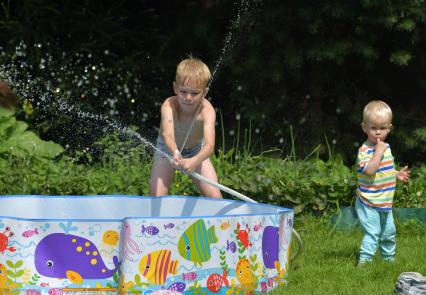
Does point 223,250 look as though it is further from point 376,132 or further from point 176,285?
point 376,132

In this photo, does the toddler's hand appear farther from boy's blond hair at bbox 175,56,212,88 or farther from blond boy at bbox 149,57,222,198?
boy's blond hair at bbox 175,56,212,88

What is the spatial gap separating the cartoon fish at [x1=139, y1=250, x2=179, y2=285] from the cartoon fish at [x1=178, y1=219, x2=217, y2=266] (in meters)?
0.06

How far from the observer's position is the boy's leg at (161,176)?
4672mm

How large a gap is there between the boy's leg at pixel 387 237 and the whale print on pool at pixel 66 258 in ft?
5.40

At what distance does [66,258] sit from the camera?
11.1ft

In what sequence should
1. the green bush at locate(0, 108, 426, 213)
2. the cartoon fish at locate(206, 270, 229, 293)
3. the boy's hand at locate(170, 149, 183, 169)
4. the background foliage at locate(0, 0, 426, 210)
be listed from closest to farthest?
the cartoon fish at locate(206, 270, 229, 293) < the boy's hand at locate(170, 149, 183, 169) < the green bush at locate(0, 108, 426, 213) < the background foliage at locate(0, 0, 426, 210)

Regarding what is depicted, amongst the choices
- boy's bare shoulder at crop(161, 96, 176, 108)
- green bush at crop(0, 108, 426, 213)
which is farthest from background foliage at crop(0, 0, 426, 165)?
boy's bare shoulder at crop(161, 96, 176, 108)

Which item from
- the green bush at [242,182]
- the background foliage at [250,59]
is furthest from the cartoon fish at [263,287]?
the background foliage at [250,59]

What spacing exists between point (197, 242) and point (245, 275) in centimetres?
29

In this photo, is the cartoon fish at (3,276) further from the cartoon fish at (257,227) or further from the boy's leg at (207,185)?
the boy's leg at (207,185)

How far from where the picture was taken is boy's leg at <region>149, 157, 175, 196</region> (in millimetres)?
4672

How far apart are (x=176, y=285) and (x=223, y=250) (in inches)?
9.4

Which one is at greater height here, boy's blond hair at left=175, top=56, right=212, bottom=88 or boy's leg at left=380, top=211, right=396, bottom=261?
boy's blond hair at left=175, top=56, right=212, bottom=88

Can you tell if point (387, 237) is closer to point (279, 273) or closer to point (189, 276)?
point (279, 273)
